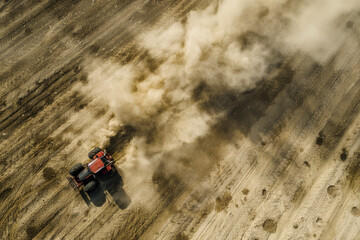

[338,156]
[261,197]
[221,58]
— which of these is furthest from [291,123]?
[221,58]

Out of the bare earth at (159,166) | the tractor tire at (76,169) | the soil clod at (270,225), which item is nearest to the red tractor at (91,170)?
the tractor tire at (76,169)

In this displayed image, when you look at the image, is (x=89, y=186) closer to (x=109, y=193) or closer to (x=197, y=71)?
(x=109, y=193)

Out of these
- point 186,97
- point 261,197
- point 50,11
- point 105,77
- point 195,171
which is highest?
point 50,11

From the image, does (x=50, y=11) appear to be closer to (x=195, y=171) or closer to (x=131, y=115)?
(x=131, y=115)

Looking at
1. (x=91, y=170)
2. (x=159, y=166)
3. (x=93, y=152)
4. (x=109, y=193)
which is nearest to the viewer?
(x=91, y=170)

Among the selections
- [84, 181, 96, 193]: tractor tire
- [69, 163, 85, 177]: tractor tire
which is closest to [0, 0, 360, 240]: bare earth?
[84, 181, 96, 193]: tractor tire

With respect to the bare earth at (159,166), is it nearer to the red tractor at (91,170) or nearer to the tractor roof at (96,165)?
the red tractor at (91,170)

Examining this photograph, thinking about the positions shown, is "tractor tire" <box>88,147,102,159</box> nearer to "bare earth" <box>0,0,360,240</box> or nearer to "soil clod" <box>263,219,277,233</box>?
"bare earth" <box>0,0,360,240</box>

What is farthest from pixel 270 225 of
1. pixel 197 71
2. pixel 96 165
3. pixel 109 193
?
pixel 96 165
